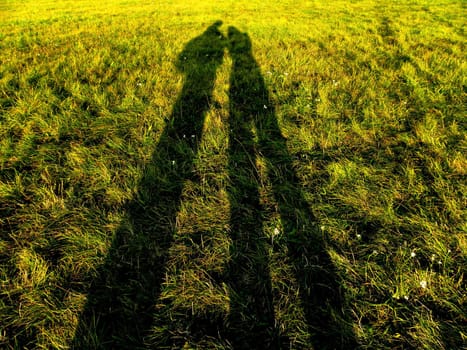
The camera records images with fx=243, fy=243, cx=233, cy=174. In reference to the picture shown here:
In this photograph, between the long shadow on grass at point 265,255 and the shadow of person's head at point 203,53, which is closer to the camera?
the long shadow on grass at point 265,255

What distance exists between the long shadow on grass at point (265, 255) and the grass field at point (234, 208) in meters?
0.01

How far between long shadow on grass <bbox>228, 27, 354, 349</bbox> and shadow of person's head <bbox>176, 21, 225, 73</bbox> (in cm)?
292

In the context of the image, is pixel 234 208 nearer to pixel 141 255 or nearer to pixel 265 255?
pixel 265 255

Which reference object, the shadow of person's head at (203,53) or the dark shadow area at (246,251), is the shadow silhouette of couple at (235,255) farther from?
the shadow of person's head at (203,53)

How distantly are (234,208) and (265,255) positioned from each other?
591 millimetres

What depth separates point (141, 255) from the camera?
2082 millimetres

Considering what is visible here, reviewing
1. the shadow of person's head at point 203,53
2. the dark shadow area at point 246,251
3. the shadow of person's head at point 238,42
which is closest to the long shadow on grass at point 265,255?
→ the dark shadow area at point 246,251

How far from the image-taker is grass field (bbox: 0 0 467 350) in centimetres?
170

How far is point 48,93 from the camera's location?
4.25 m

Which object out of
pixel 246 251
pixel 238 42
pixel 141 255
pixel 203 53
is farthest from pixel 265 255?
pixel 238 42

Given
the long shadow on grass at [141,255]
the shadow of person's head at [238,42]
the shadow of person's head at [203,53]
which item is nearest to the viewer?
the long shadow on grass at [141,255]

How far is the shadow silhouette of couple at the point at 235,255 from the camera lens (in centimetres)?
167

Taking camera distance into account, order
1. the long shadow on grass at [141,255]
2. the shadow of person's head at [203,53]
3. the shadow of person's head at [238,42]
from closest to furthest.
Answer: the long shadow on grass at [141,255]
the shadow of person's head at [203,53]
the shadow of person's head at [238,42]

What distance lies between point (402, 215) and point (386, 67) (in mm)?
4742
